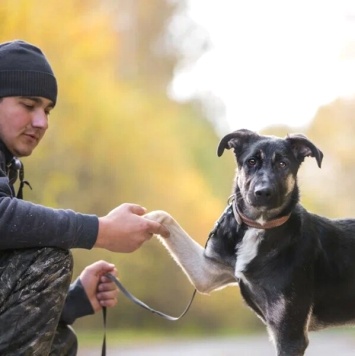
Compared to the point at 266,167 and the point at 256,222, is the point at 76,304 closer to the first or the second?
the point at 256,222

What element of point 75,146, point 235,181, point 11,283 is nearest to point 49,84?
point 11,283

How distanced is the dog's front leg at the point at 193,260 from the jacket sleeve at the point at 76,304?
1.08ft

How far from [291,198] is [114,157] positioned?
210cm

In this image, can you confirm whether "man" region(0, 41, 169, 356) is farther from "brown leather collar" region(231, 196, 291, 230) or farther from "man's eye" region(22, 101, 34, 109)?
"brown leather collar" region(231, 196, 291, 230)

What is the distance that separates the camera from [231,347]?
383cm

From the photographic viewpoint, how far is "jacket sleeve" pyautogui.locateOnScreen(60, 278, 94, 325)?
1968 mm

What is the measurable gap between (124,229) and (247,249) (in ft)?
1.64

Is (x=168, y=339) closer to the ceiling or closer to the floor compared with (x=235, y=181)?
closer to the floor

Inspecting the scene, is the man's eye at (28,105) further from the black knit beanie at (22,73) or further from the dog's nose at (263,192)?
the dog's nose at (263,192)

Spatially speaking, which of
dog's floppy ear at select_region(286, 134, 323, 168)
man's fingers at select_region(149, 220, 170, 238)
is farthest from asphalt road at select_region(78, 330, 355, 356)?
dog's floppy ear at select_region(286, 134, 323, 168)

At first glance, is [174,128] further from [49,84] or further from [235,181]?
[49,84]

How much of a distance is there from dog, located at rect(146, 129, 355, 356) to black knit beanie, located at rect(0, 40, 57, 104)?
22.9 inches

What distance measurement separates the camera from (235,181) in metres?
2.10

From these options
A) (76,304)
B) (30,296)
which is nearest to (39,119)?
(30,296)
